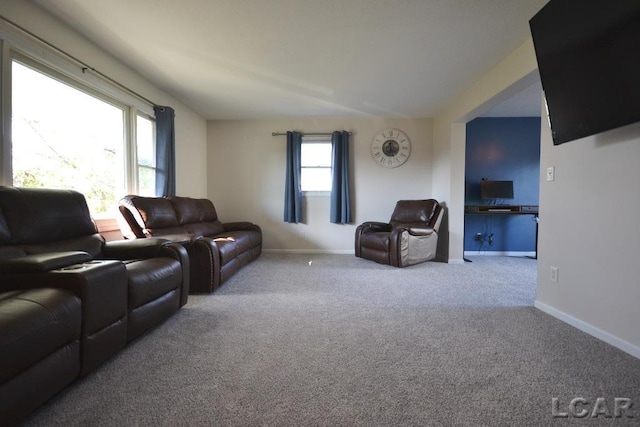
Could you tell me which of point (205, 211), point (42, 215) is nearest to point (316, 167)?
point (205, 211)

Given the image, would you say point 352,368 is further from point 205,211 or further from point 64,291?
point 205,211

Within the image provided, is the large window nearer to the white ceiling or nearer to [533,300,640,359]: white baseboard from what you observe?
the white ceiling

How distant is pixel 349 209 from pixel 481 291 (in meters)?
2.39

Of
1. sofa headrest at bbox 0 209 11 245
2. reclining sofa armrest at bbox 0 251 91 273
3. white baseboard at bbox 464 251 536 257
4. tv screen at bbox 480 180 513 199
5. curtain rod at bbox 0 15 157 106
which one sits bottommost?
white baseboard at bbox 464 251 536 257

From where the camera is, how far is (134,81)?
3.04m

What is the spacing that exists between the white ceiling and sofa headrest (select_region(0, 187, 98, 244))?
1.45 meters

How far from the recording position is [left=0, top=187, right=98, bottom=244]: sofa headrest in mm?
1567

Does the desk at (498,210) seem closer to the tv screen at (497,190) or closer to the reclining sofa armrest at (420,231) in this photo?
the tv screen at (497,190)

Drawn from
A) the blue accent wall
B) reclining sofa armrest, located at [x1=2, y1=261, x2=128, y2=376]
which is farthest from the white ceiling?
reclining sofa armrest, located at [x1=2, y1=261, x2=128, y2=376]

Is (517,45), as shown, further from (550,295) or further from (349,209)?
(349,209)

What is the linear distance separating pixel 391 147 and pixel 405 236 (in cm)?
181

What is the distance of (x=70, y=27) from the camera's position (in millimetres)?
2258

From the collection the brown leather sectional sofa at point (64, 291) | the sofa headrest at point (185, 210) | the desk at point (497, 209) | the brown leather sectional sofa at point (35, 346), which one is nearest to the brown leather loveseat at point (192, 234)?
the sofa headrest at point (185, 210)

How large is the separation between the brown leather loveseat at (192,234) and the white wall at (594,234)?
284cm
